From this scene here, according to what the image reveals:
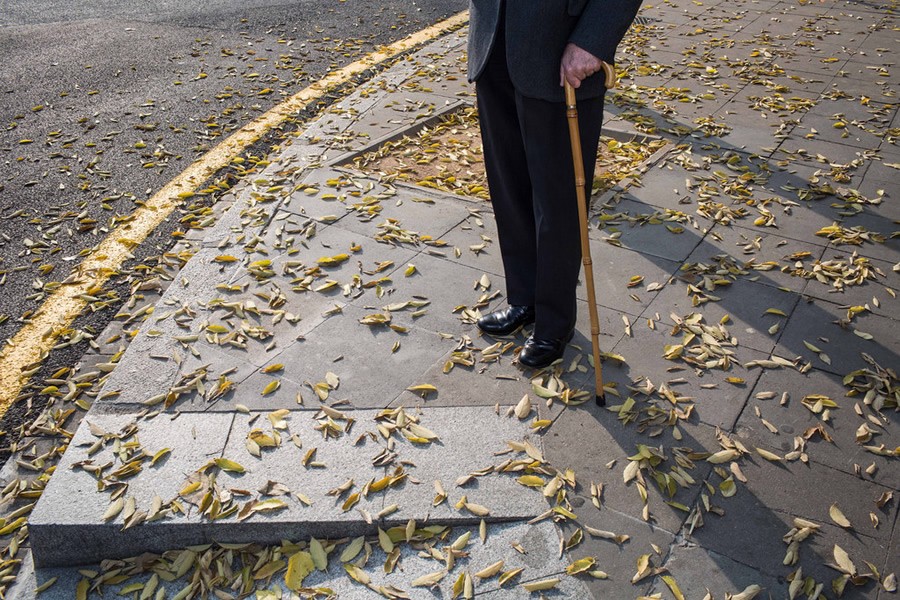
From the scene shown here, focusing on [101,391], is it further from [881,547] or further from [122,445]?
[881,547]

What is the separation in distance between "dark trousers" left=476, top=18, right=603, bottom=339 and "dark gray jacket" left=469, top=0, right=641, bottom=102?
0.22 feet

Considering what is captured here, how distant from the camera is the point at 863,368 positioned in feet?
11.8

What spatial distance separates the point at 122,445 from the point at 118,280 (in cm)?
155

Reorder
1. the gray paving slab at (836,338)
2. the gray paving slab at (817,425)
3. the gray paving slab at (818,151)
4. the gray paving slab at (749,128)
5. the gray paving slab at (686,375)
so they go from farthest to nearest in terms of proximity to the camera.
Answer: the gray paving slab at (749,128), the gray paving slab at (818,151), the gray paving slab at (836,338), the gray paving slab at (686,375), the gray paving slab at (817,425)

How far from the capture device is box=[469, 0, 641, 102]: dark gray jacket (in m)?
2.93

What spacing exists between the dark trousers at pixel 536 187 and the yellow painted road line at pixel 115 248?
225 cm

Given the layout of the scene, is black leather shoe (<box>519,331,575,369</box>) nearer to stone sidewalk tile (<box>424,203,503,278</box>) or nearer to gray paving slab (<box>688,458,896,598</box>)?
stone sidewalk tile (<box>424,203,503,278</box>)

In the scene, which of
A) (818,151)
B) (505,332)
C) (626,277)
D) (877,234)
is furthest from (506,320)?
(818,151)

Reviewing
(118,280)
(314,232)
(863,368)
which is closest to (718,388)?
(863,368)

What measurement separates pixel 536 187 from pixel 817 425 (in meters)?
1.46

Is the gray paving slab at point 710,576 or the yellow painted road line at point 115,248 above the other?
the yellow painted road line at point 115,248

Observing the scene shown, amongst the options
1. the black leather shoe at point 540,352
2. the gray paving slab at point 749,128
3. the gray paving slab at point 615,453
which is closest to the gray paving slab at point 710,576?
the gray paving slab at point 615,453

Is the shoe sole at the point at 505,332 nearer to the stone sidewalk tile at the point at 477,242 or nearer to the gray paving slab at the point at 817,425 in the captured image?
the stone sidewalk tile at the point at 477,242

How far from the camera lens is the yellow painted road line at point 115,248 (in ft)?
12.6
